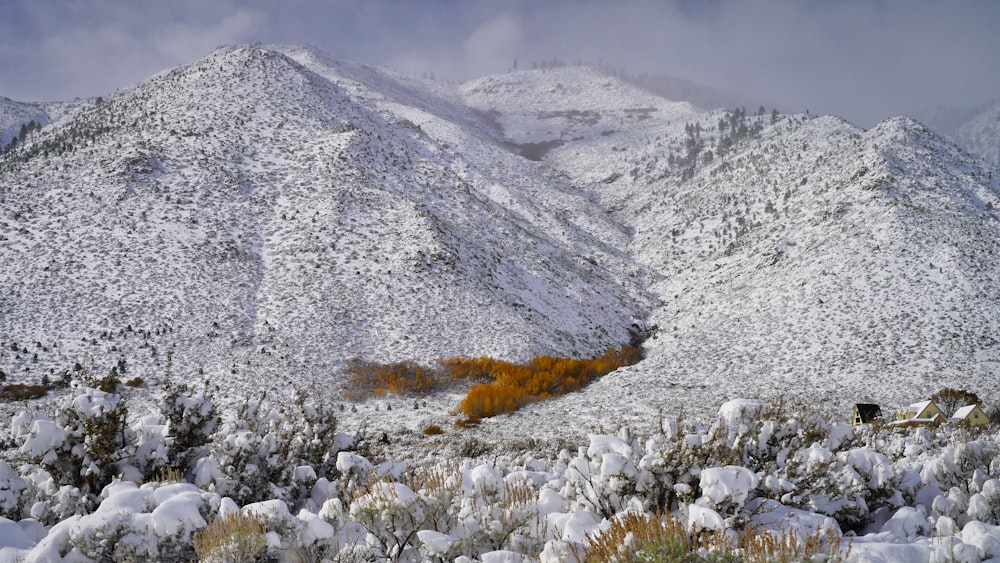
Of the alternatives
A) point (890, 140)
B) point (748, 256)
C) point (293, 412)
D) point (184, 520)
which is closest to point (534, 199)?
point (748, 256)

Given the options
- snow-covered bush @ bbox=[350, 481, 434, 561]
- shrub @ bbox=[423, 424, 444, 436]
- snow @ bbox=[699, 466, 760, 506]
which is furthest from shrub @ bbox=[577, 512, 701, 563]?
shrub @ bbox=[423, 424, 444, 436]

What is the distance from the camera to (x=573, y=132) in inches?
5034

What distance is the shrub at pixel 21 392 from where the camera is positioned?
67.3 ft

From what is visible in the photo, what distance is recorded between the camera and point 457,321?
111 feet

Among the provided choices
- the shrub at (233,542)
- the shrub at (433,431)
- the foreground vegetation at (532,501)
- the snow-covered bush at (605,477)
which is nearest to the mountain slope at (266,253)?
the shrub at (433,431)

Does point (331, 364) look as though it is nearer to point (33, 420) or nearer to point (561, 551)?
point (33, 420)

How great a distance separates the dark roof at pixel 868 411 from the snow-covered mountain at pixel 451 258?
260 centimetres

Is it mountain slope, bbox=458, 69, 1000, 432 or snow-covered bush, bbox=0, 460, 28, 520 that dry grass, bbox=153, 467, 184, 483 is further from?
mountain slope, bbox=458, 69, 1000, 432

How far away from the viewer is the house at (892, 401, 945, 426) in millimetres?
19609

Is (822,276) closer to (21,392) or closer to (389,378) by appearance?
(389,378)

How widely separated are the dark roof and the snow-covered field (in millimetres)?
2295

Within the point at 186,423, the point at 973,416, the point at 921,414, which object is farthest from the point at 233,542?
the point at 921,414

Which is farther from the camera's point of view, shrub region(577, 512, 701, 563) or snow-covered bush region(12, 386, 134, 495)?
snow-covered bush region(12, 386, 134, 495)

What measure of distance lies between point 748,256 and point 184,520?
4931cm
